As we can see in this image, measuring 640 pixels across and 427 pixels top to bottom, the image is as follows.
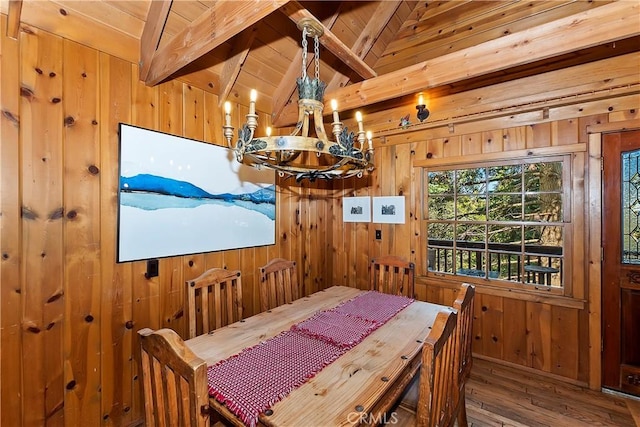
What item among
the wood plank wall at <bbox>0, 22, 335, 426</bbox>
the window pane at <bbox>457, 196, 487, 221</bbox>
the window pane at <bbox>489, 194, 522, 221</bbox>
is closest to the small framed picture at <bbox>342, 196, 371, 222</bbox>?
the window pane at <bbox>457, 196, 487, 221</bbox>

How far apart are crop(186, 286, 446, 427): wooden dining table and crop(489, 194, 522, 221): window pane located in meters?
1.21

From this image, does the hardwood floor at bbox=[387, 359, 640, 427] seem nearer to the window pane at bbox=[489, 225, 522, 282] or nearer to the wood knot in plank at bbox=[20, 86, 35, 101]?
the window pane at bbox=[489, 225, 522, 282]

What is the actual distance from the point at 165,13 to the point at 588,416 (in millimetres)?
3866

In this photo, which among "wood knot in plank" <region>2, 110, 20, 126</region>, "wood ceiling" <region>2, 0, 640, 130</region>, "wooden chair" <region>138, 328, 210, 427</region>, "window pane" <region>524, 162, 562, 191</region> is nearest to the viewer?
"wooden chair" <region>138, 328, 210, 427</region>

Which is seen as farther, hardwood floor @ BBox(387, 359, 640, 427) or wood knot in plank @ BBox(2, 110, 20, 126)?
→ hardwood floor @ BBox(387, 359, 640, 427)

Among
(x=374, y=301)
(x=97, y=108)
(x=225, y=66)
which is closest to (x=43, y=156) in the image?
(x=97, y=108)

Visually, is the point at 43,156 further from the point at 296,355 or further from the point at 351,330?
the point at 351,330

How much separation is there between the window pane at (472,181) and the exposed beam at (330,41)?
133cm

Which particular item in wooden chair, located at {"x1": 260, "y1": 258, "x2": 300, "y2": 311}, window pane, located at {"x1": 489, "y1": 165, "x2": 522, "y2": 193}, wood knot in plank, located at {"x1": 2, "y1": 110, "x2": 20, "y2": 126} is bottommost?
wooden chair, located at {"x1": 260, "y1": 258, "x2": 300, "y2": 311}

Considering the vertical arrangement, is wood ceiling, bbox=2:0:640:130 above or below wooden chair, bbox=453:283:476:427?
above

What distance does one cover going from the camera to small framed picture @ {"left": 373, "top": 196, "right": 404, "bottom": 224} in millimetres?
3156

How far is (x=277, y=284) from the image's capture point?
2348 millimetres

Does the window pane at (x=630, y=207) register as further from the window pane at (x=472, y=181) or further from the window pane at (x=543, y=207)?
the window pane at (x=472, y=181)

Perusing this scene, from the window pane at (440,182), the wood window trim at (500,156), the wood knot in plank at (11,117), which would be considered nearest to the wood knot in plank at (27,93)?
the wood knot in plank at (11,117)
